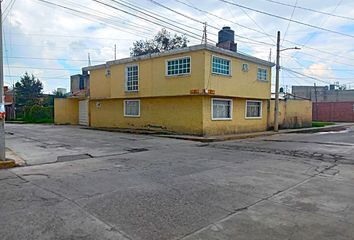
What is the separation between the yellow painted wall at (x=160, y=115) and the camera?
19.5 m

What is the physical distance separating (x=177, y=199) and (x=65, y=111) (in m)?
27.2

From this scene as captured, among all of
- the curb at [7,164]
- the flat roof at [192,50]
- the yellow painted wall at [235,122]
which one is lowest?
the curb at [7,164]

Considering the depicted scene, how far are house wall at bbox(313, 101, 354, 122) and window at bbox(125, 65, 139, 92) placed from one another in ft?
107

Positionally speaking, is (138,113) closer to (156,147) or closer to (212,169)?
(156,147)

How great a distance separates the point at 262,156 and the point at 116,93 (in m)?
15.1

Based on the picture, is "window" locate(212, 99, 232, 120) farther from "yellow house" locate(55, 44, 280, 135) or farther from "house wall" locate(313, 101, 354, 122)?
"house wall" locate(313, 101, 354, 122)

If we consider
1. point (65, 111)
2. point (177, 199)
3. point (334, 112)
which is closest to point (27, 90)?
point (65, 111)

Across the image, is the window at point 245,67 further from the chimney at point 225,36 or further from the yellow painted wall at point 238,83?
the chimney at point 225,36

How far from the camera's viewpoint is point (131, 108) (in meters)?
23.8

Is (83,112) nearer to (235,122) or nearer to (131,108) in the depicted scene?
(131,108)

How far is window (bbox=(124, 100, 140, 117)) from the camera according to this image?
76.3 ft

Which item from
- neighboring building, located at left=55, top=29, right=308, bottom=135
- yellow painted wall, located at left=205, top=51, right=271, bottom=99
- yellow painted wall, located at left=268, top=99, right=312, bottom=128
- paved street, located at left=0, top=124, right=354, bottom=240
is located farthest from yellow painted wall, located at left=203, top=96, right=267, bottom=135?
paved street, located at left=0, top=124, right=354, bottom=240

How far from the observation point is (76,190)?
21.8 feet

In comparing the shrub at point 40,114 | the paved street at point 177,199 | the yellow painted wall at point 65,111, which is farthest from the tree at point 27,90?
the paved street at point 177,199
